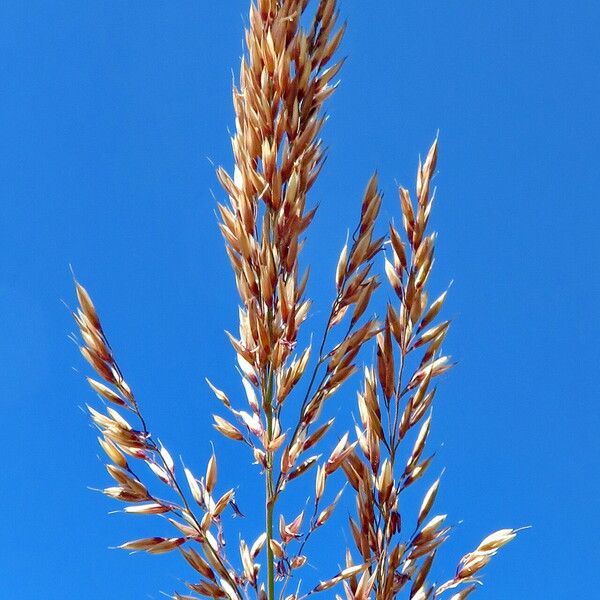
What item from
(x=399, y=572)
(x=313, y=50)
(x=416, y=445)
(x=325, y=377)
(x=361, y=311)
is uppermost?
(x=313, y=50)

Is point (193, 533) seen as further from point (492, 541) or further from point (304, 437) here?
point (492, 541)

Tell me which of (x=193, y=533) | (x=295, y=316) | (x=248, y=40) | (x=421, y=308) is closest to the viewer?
(x=193, y=533)

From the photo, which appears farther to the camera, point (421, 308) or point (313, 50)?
point (313, 50)

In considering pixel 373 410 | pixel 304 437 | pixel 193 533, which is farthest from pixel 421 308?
pixel 193 533

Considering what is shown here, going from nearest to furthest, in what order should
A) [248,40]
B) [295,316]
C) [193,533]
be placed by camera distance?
[193,533], [295,316], [248,40]

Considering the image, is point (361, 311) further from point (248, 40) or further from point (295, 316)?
point (248, 40)

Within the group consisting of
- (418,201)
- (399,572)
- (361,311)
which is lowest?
(399,572)

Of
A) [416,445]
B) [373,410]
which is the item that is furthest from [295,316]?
[416,445]

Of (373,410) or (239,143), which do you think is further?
(239,143)

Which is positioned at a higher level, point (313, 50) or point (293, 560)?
point (313, 50)
